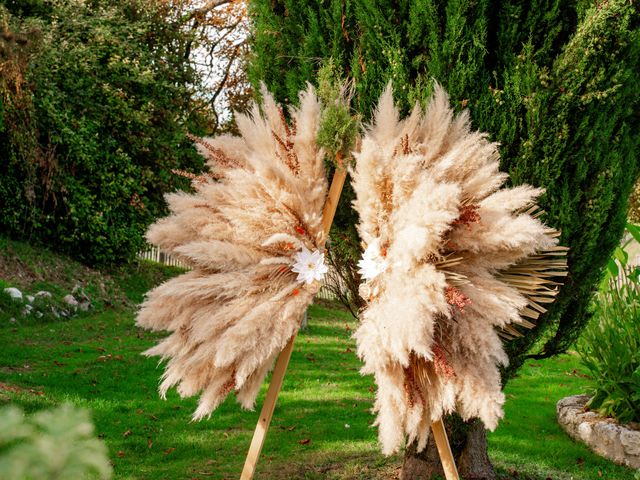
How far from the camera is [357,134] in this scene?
8.68 ft

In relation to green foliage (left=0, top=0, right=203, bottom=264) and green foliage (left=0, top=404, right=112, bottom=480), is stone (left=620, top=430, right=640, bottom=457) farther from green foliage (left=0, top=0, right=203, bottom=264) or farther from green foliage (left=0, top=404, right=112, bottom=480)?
green foliage (left=0, top=0, right=203, bottom=264)

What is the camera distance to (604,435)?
5184mm

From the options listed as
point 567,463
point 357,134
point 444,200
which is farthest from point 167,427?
point 444,200

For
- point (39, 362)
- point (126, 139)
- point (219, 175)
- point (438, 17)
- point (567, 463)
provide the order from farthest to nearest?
point (126, 139) → point (39, 362) → point (567, 463) → point (438, 17) → point (219, 175)

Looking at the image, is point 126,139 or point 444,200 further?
point 126,139

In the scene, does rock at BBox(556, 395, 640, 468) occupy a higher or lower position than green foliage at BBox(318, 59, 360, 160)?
lower

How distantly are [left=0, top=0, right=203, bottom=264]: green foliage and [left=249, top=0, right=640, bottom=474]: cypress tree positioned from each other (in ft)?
31.0

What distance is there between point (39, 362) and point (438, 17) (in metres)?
6.25

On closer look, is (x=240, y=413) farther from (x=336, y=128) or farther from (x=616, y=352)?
(x=336, y=128)

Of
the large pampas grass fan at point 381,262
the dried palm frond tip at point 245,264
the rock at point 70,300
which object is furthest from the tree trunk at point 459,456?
the rock at point 70,300

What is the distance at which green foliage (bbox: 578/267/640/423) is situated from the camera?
17.3ft

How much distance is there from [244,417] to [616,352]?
11.2 feet

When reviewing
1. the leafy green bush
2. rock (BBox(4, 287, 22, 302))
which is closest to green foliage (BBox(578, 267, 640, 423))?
the leafy green bush

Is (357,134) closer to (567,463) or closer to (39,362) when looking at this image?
(567,463)
